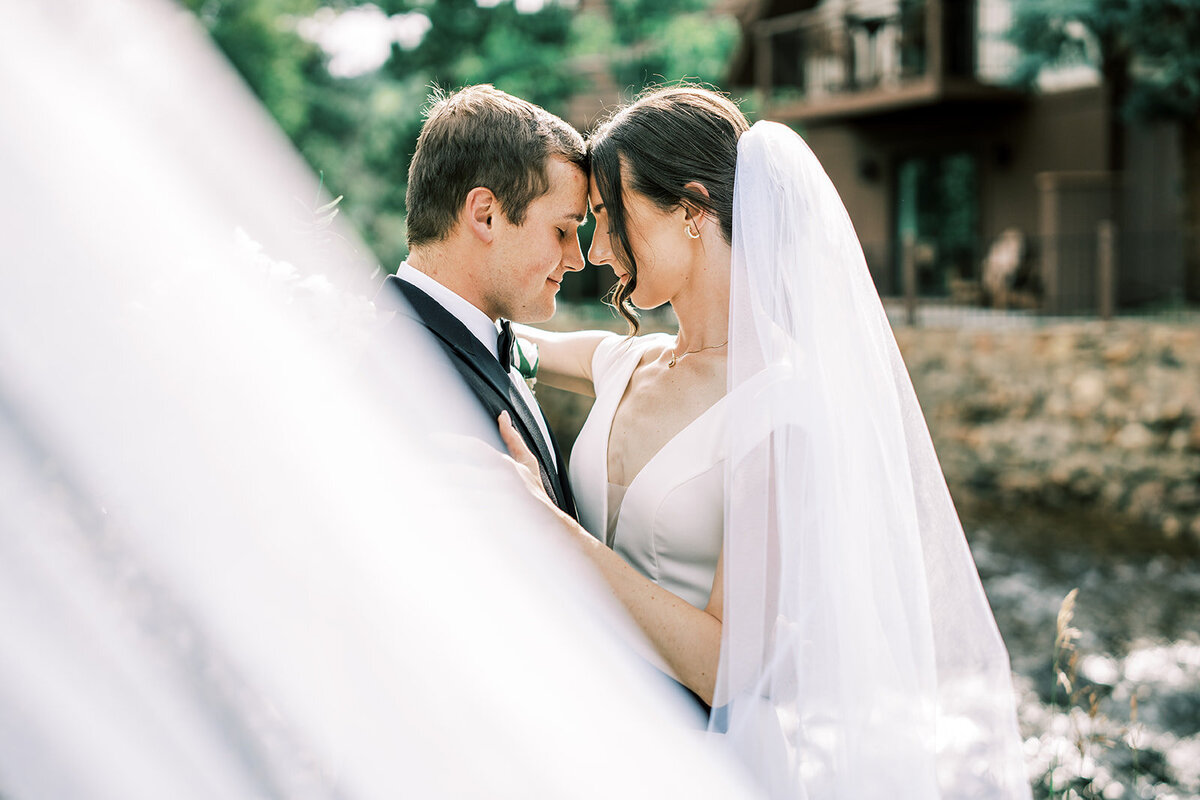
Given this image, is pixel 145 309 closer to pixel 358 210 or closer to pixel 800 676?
pixel 800 676

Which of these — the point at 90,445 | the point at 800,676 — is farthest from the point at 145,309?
the point at 800,676

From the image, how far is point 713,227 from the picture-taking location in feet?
8.45

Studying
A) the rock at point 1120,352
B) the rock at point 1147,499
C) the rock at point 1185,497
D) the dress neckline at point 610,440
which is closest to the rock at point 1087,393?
the rock at point 1120,352

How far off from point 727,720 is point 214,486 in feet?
3.88

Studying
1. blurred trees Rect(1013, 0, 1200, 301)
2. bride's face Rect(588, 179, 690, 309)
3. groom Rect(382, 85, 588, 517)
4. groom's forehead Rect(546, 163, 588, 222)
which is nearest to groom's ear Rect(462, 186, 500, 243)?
groom Rect(382, 85, 588, 517)

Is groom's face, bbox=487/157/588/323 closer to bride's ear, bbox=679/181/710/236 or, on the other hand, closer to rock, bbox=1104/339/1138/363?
bride's ear, bbox=679/181/710/236

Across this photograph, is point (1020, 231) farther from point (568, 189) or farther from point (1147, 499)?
point (568, 189)

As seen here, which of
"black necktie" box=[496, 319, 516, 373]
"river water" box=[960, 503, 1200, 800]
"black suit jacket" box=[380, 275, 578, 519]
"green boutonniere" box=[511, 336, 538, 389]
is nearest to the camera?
"black suit jacket" box=[380, 275, 578, 519]

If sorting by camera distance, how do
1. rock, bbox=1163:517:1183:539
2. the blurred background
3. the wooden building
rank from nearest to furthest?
the blurred background < rock, bbox=1163:517:1183:539 < the wooden building

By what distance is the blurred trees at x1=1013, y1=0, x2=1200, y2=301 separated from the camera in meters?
13.0

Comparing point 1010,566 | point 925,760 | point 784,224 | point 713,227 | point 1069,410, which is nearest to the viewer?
point 925,760

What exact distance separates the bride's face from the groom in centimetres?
8

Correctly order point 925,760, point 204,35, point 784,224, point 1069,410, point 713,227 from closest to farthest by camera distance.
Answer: point 925,760
point 784,224
point 713,227
point 1069,410
point 204,35

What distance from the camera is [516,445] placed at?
230 centimetres
